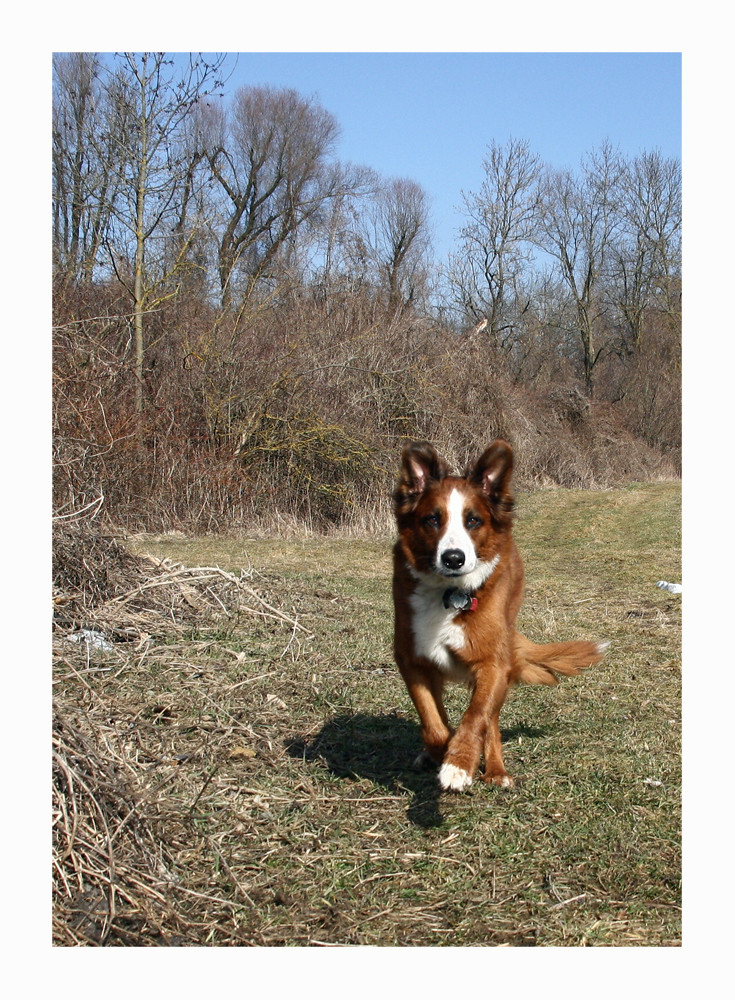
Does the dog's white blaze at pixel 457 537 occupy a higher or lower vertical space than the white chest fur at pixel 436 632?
higher

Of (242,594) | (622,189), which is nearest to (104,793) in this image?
(242,594)

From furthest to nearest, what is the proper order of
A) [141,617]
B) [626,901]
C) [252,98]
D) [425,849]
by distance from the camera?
[252,98]
[141,617]
[425,849]
[626,901]

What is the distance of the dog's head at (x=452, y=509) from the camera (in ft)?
15.0

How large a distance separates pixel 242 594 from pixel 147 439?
9.76m

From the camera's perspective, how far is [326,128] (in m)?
32.6

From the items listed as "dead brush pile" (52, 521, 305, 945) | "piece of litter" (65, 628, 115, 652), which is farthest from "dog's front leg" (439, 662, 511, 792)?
"piece of litter" (65, 628, 115, 652)

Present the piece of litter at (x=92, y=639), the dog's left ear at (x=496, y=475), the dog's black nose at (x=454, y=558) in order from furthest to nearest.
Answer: the piece of litter at (x=92, y=639) → the dog's left ear at (x=496, y=475) → the dog's black nose at (x=454, y=558)

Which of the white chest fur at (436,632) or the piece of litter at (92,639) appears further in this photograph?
the piece of litter at (92,639)

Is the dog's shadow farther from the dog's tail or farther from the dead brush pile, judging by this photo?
the dead brush pile

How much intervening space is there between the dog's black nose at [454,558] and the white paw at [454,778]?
0.95 metres

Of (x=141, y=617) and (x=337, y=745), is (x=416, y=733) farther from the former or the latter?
(x=141, y=617)

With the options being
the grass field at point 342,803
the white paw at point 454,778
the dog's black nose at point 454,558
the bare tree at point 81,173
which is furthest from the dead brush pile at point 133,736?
the bare tree at point 81,173

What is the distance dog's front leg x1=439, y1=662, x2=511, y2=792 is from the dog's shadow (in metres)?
0.36

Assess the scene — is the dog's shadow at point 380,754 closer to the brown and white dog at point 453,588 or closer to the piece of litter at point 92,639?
the brown and white dog at point 453,588
